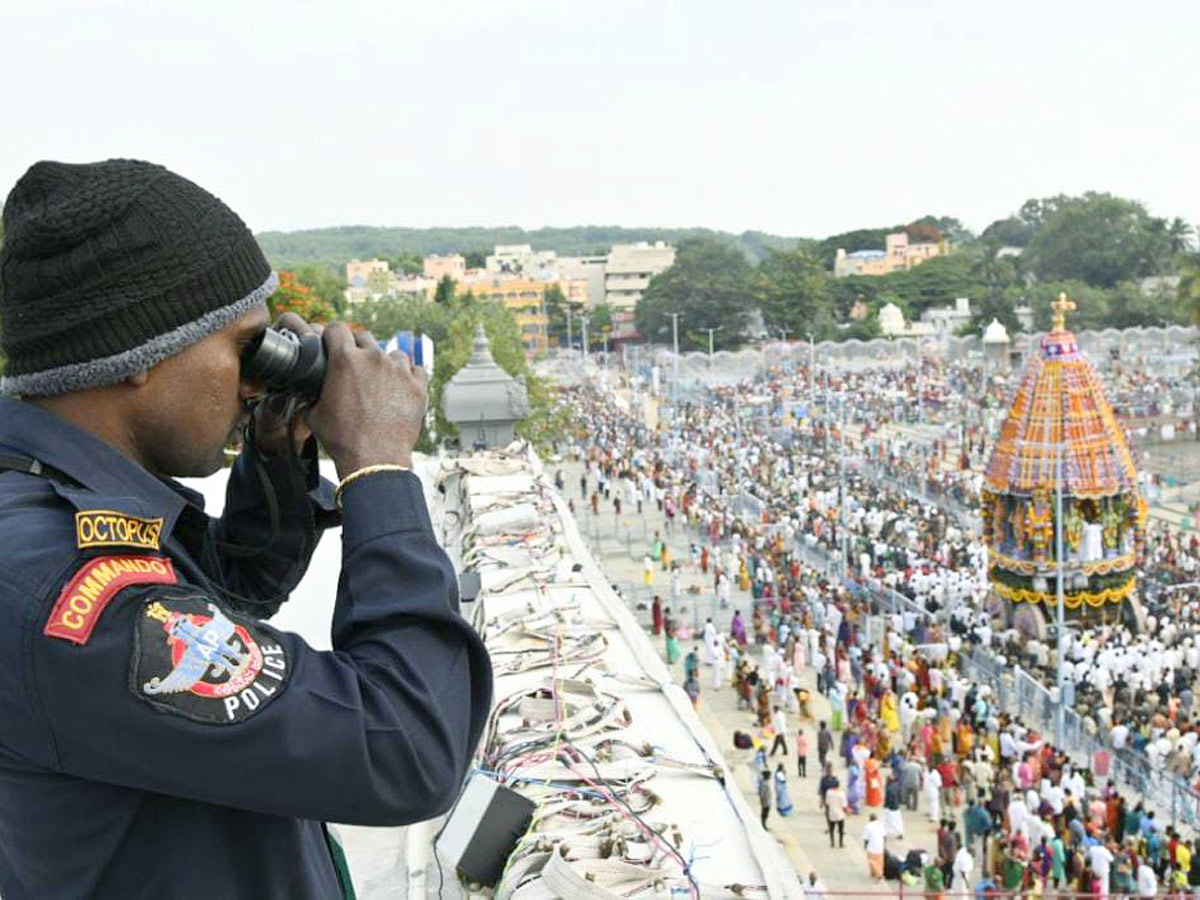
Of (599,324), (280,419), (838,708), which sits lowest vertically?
(838,708)

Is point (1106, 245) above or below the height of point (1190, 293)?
above

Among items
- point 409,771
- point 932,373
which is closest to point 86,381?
point 409,771

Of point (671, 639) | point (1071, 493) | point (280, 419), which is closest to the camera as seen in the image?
point (280, 419)

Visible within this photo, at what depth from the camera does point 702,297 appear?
8469cm

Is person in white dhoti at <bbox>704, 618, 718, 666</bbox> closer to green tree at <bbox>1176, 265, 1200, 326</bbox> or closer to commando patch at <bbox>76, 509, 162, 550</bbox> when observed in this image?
commando patch at <bbox>76, 509, 162, 550</bbox>

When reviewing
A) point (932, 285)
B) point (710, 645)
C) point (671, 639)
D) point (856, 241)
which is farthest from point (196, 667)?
point (856, 241)

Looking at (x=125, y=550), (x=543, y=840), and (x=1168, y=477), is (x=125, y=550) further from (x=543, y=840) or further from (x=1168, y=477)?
(x=1168, y=477)

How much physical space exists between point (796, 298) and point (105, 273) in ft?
272

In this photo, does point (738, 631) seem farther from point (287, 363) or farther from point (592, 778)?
point (287, 363)

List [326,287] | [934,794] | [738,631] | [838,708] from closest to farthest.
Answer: [934,794]
[838,708]
[738,631]
[326,287]

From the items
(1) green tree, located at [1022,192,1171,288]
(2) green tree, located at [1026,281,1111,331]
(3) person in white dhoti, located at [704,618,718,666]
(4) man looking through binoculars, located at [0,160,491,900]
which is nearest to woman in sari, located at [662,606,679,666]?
(3) person in white dhoti, located at [704,618,718,666]

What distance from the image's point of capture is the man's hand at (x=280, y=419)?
6.30ft

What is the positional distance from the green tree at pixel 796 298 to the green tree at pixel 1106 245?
914 inches

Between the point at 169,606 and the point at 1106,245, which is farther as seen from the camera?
the point at 1106,245
